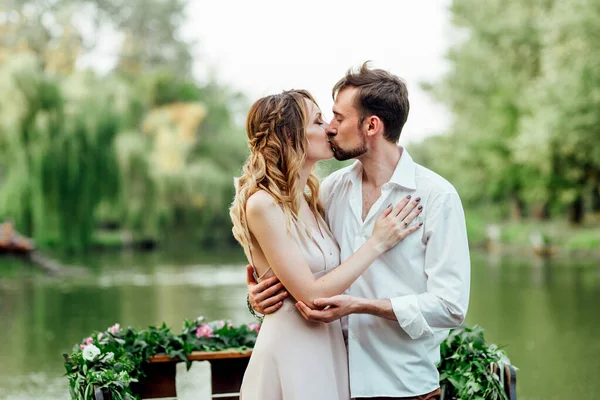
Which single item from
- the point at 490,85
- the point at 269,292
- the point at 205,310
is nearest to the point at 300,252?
the point at 269,292

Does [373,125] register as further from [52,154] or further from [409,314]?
[52,154]

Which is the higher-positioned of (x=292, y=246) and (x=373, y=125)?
(x=373, y=125)

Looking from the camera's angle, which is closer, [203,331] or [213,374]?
[213,374]

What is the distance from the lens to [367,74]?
3.60 meters

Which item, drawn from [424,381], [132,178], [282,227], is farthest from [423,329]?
[132,178]

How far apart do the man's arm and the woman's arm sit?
0.07m

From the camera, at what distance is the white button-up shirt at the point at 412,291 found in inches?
134

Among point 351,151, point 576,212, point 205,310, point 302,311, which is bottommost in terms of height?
point 205,310

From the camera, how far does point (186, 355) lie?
4445 millimetres

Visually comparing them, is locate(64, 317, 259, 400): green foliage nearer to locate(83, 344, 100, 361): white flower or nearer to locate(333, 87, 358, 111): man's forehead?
locate(83, 344, 100, 361): white flower

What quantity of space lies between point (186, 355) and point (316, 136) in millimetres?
1454

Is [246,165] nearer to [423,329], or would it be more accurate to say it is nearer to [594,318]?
[423,329]

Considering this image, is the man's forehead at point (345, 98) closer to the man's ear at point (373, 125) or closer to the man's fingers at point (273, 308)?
the man's ear at point (373, 125)

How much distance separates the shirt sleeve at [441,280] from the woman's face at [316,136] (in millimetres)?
554
